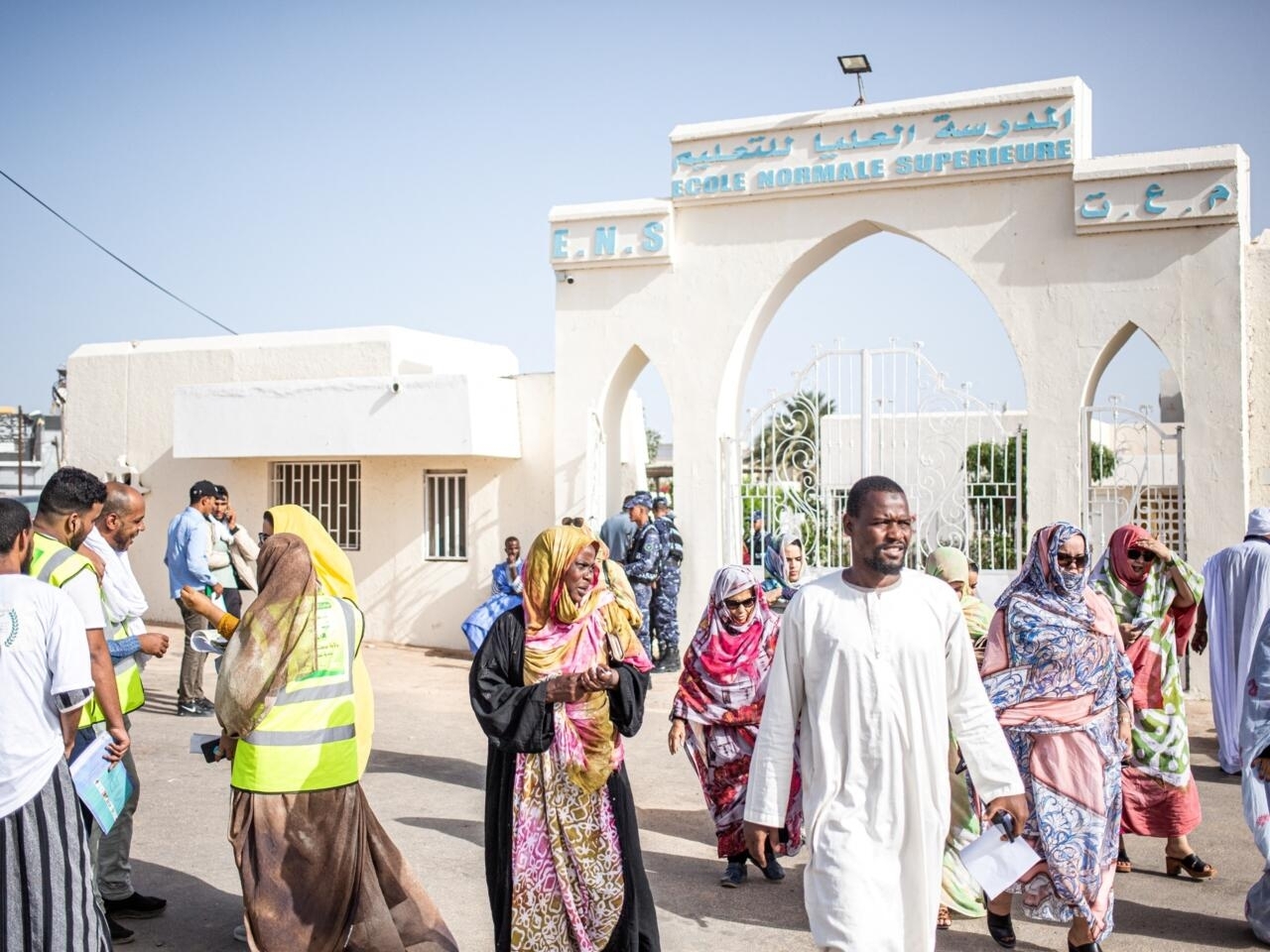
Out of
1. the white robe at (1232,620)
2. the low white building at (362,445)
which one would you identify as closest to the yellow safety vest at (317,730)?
the white robe at (1232,620)

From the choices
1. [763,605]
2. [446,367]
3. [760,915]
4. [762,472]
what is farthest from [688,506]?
[760,915]

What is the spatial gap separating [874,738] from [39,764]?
2.47m

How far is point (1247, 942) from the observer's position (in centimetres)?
484

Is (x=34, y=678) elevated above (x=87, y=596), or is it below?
below

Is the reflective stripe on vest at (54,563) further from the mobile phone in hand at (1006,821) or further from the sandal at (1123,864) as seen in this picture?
the sandal at (1123,864)

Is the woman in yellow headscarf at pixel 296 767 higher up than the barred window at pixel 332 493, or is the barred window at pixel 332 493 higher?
the barred window at pixel 332 493

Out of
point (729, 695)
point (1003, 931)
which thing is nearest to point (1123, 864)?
point (1003, 931)

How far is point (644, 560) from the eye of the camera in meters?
11.2

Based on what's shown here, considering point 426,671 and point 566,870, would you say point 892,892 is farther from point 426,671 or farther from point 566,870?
point 426,671

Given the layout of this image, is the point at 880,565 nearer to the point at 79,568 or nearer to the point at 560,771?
the point at 560,771

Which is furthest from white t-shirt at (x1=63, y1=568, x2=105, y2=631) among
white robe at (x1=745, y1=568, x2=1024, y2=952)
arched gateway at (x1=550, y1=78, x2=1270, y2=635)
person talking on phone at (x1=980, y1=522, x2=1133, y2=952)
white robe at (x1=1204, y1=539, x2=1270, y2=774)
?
arched gateway at (x1=550, y1=78, x2=1270, y2=635)

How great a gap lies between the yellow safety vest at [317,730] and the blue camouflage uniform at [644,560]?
22.7 feet

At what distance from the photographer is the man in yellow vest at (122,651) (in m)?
4.84

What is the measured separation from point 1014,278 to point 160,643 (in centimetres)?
806
